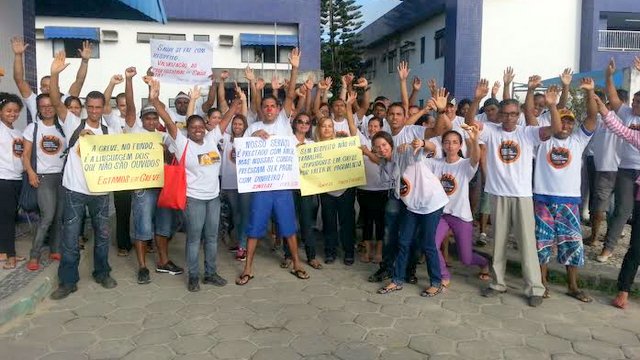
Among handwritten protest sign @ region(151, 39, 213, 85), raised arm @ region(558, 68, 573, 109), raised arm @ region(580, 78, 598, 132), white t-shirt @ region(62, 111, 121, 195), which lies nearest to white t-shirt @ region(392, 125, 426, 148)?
raised arm @ region(558, 68, 573, 109)

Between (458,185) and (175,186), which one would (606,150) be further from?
(175,186)

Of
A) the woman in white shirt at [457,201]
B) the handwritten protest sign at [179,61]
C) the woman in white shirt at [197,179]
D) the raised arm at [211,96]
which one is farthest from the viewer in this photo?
the handwritten protest sign at [179,61]

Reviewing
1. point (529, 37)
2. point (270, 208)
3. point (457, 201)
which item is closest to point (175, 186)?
point (270, 208)

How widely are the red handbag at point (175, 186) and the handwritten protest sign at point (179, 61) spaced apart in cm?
272

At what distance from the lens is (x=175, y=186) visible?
5.01 meters

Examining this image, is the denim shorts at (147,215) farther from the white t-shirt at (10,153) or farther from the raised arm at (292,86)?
the raised arm at (292,86)

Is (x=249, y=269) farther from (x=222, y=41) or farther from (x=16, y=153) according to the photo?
(x=222, y=41)

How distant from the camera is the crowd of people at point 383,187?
4.87m

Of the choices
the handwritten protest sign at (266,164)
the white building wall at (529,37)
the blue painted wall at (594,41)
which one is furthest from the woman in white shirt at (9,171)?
the blue painted wall at (594,41)

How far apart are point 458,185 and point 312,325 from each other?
78.2 inches


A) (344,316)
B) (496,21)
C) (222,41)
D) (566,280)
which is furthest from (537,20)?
(344,316)

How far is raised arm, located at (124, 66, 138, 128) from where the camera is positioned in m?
5.11

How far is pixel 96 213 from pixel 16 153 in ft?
3.93

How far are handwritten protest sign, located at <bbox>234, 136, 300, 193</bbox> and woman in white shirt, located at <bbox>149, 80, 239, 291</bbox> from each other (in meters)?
0.31
